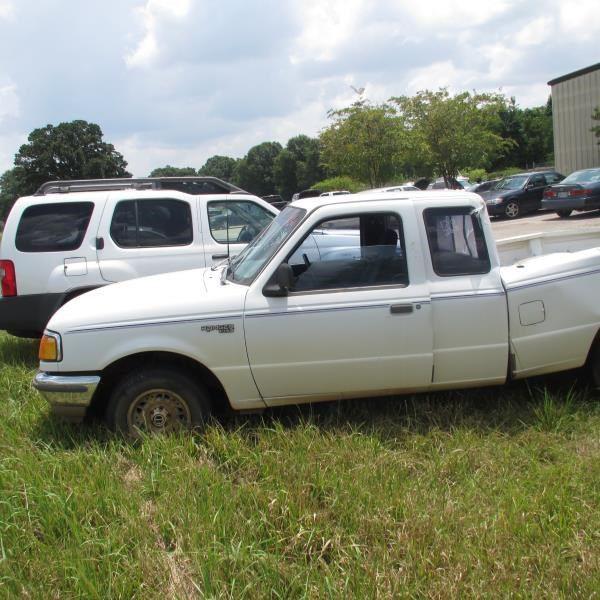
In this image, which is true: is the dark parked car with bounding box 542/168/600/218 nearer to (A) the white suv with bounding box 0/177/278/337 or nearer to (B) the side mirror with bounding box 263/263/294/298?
(A) the white suv with bounding box 0/177/278/337

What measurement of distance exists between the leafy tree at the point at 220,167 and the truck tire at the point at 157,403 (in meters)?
123

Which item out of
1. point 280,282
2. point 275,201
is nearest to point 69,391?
point 280,282

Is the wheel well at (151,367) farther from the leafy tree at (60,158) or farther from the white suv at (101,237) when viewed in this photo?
the leafy tree at (60,158)

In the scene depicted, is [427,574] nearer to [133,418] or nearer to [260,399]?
[260,399]

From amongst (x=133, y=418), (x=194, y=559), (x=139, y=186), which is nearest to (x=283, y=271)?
(x=133, y=418)

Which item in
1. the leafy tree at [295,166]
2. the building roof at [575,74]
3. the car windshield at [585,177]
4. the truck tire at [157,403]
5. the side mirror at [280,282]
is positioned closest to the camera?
the side mirror at [280,282]

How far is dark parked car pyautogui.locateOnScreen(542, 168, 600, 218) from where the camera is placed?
19281 mm

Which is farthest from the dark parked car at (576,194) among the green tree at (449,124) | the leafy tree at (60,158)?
the leafy tree at (60,158)

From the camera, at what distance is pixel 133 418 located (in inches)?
173

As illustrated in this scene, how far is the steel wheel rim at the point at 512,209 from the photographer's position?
23.5m

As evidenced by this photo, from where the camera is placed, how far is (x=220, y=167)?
132500mm

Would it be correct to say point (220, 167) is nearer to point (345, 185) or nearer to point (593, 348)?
point (345, 185)

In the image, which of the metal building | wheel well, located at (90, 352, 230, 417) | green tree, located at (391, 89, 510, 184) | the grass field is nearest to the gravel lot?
green tree, located at (391, 89, 510, 184)

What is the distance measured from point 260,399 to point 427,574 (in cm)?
179
